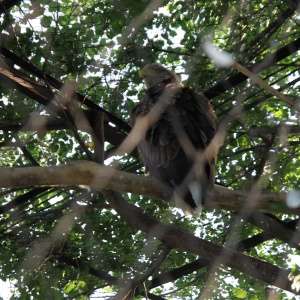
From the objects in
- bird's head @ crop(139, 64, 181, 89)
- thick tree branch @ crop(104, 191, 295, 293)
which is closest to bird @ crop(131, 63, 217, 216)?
thick tree branch @ crop(104, 191, 295, 293)

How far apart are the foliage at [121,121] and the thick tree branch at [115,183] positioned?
113 centimetres

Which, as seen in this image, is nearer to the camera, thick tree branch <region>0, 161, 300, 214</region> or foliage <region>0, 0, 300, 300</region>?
thick tree branch <region>0, 161, 300, 214</region>

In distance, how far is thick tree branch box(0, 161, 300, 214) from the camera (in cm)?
348

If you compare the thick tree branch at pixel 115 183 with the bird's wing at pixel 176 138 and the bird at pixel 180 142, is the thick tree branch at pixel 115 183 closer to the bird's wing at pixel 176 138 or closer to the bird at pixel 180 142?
the bird at pixel 180 142

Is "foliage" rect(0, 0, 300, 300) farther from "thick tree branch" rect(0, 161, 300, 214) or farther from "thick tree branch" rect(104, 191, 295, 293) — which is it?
"thick tree branch" rect(0, 161, 300, 214)

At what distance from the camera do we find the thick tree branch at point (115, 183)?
3476mm

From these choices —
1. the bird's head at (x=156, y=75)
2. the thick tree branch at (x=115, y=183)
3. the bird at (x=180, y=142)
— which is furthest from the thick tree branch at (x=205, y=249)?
the bird's head at (x=156, y=75)

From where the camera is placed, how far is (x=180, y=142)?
15.3 feet

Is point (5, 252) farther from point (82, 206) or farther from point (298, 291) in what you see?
point (298, 291)

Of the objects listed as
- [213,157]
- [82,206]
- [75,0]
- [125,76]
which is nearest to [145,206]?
[82,206]

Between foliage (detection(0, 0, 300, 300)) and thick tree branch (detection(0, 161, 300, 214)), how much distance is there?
113cm

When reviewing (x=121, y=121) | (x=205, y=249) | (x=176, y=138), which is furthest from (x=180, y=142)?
(x=121, y=121)

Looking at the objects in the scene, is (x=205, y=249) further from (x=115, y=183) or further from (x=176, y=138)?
(x=115, y=183)

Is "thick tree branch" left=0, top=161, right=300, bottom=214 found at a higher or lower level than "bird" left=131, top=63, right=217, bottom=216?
lower
